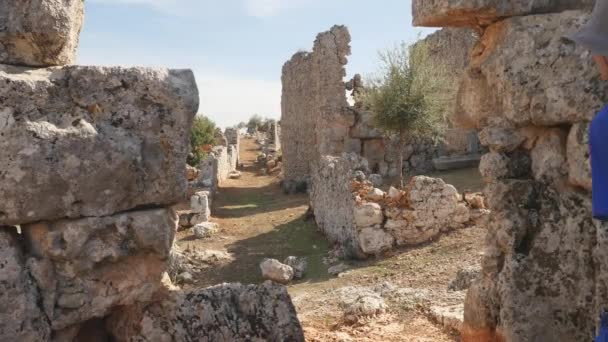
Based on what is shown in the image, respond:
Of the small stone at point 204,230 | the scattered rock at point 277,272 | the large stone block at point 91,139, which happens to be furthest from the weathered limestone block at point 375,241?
the large stone block at point 91,139

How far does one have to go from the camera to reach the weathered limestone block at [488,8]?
4059 mm

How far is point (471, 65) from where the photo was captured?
457 cm

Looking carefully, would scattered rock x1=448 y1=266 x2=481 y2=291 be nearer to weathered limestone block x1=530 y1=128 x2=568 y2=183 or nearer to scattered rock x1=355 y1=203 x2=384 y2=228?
scattered rock x1=355 y1=203 x2=384 y2=228

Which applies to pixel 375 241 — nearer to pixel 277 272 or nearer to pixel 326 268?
pixel 326 268

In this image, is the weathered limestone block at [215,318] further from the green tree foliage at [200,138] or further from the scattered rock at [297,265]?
the green tree foliage at [200,138]

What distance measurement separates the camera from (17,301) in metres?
3.16

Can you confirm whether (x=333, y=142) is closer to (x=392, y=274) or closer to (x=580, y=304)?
(x=392, y=274)

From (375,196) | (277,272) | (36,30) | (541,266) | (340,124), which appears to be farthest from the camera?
(340,124)

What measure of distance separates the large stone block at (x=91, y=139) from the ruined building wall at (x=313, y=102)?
54.7 feet

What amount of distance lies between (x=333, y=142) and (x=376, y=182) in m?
3.51

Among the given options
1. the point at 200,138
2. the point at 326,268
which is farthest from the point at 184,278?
the point at 200,138

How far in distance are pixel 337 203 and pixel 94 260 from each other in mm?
9742

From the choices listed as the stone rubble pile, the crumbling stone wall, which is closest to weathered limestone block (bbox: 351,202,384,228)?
the stone rubble pile

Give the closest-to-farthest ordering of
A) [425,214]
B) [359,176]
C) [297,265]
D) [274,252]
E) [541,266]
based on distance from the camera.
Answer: [541,266] < [425,214] < [297,265] < [359,176] < [274,252]
